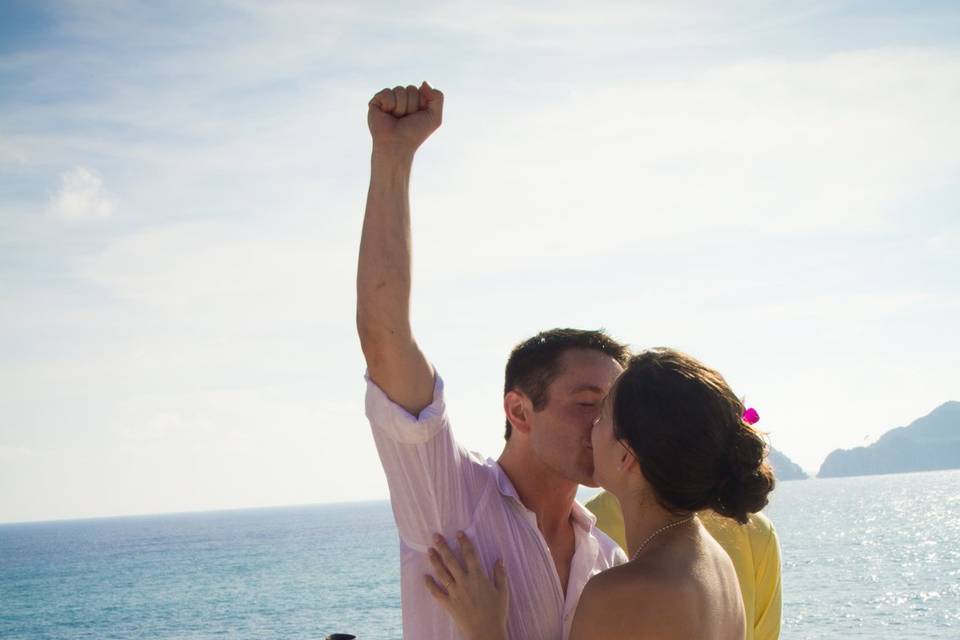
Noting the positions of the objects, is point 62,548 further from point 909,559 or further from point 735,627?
point 735,627

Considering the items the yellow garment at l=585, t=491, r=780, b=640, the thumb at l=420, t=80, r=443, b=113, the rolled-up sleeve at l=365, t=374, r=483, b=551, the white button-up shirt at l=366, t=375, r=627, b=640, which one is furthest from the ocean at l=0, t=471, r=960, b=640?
the thumb at l=420, t=80, r=443, b=113

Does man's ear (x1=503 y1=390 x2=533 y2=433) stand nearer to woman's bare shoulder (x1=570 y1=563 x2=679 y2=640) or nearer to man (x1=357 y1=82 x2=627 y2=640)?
man (x1=357 y1=82 x2=627 y2=640)

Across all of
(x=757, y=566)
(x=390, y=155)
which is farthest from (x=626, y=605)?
(x=757, y=566)

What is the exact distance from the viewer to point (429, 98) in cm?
278

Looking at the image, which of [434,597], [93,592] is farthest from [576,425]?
[93,592]

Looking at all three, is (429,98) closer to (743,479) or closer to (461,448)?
(461,448)

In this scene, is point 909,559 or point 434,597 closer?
point 434,597

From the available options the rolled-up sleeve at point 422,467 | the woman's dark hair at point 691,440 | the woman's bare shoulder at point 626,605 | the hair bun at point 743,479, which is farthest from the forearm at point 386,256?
the hair bun at point 743,479

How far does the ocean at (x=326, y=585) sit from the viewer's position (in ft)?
153

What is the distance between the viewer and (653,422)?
2627 millimetres

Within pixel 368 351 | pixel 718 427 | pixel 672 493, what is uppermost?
pixel 368 351

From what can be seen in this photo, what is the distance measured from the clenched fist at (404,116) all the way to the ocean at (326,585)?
39540 mm

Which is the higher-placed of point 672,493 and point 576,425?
point 576,425

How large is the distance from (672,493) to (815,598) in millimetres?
51580
